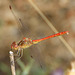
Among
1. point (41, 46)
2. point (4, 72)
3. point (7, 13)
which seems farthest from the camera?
point (7, 13)

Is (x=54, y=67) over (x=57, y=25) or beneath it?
beneath

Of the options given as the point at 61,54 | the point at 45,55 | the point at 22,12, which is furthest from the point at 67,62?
the point at 22,12

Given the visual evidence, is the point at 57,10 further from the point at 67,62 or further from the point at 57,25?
the point at 67,62

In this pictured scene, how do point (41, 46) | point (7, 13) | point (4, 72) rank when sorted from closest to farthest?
1. point (4, 72)
2. point (41, 46)
3. point (7, 13)

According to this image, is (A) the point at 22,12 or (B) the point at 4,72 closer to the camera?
(B) the point at 4,72

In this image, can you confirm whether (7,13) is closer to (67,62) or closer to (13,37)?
(13,37)

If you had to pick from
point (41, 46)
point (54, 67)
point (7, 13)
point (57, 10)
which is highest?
point (7, 13)
